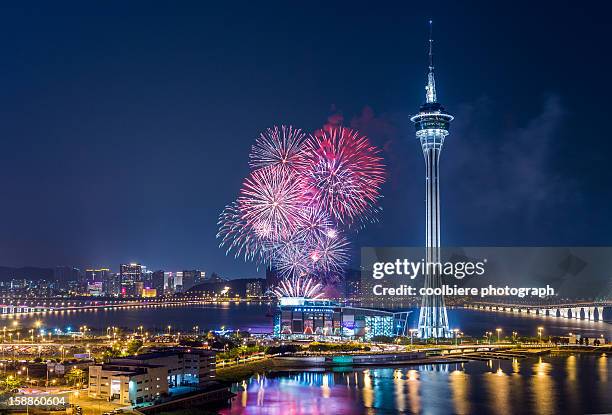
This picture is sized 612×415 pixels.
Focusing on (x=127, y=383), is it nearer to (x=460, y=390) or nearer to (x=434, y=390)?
(x=434, y=390)

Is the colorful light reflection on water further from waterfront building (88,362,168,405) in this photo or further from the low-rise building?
waterfront building (88,362,168,405)

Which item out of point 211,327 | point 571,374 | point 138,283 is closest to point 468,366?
point 571,374

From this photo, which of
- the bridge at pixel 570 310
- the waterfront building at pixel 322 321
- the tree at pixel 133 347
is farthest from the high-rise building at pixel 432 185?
the bridge at pixel 570 310

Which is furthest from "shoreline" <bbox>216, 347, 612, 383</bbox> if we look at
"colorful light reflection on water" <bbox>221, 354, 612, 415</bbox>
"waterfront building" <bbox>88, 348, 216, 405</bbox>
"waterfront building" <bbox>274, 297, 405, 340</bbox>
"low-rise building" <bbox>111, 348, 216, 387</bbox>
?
"waterfront building" <bbox>274, 297, 405, 340</bbox>

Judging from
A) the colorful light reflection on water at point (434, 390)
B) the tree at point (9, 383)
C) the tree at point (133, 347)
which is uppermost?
the tree at point (133, 347)

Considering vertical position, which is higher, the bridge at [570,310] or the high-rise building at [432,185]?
the high-rise building at [432,185]

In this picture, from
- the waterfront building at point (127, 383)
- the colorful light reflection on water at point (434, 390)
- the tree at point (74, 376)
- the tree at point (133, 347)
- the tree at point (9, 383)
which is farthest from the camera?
the tree at point (133, 347)

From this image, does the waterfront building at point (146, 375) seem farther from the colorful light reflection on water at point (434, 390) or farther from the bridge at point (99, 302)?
the bridge at point (99, 302)
